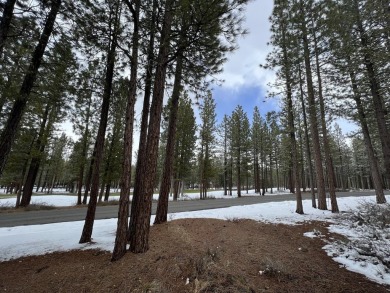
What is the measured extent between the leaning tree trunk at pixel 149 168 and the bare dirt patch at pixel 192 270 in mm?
398

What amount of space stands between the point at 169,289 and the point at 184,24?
5893mm

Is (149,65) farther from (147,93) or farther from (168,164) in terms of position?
(168,164)

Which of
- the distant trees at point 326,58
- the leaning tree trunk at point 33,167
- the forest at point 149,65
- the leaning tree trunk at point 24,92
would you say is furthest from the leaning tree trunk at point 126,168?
the leaning tree trunk at point 33,167

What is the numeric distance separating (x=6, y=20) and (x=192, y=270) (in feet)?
23.6

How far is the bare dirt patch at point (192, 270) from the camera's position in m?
3.49

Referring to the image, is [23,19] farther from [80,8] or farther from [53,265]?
[53,265]

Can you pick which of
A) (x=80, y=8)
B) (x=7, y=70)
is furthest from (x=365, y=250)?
(x=7, y=70)

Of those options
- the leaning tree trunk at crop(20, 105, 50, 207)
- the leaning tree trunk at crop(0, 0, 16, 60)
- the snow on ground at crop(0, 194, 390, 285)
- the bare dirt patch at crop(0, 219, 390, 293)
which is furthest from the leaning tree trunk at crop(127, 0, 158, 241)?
the leaning tree trunk at crop(20, 105, 50, 207)

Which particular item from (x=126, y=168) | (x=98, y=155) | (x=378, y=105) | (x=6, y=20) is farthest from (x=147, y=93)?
(x=378, y=105)

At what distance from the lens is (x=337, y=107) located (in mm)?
10938

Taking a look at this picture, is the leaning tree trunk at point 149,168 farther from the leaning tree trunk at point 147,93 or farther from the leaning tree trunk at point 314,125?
the leaning tree trunk at point 314,125

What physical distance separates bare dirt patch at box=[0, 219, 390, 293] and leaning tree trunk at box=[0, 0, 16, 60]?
17.3 ft

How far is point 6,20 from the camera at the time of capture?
4.86 meters

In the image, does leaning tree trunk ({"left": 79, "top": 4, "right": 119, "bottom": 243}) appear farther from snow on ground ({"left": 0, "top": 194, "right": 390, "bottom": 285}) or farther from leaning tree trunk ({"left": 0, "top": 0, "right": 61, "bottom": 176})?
leaning tree trunk ({"left": 0, "top": 0, "right": 61, "bottom": 176})
